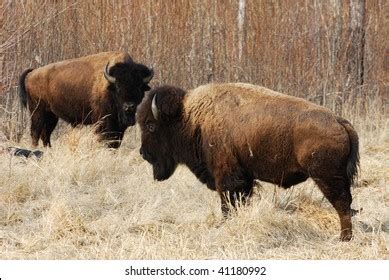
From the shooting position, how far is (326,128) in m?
6.07

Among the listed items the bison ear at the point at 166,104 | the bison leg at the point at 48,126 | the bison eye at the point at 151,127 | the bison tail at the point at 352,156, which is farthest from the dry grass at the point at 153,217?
the bison leg at the point at 48,126

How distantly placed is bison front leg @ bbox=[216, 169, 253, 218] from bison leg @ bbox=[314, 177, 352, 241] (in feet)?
2.42

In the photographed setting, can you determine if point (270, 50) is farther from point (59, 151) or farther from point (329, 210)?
point (329, 210)

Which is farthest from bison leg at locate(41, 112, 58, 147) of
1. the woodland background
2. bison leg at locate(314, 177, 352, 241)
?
bison leg at locate(314, 177, 352, 241)

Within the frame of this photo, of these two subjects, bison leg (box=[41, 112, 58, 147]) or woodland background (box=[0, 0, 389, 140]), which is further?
woodland background (box=[0, 0, 389, 140])

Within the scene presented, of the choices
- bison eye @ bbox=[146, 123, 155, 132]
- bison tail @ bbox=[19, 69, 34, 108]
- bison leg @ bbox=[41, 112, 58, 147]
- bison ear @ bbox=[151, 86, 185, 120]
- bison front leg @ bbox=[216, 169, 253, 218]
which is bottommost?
bison leg @ bbox=[41, 112, 58, 147]

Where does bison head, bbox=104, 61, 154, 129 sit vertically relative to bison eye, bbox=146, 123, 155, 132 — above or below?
below

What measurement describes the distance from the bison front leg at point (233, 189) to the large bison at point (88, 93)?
11.8ft

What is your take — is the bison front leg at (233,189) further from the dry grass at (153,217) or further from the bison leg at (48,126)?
the bison leg at (48,126)

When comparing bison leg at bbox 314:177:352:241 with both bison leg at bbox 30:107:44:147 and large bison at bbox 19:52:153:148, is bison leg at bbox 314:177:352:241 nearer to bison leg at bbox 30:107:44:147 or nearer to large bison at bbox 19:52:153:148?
large bison at bbox 19:52:153:148

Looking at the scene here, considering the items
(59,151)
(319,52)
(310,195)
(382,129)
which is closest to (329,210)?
(310,195)

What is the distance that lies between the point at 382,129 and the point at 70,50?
15.7ft

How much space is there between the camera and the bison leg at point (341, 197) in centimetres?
607

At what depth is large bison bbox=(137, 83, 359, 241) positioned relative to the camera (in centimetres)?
607
